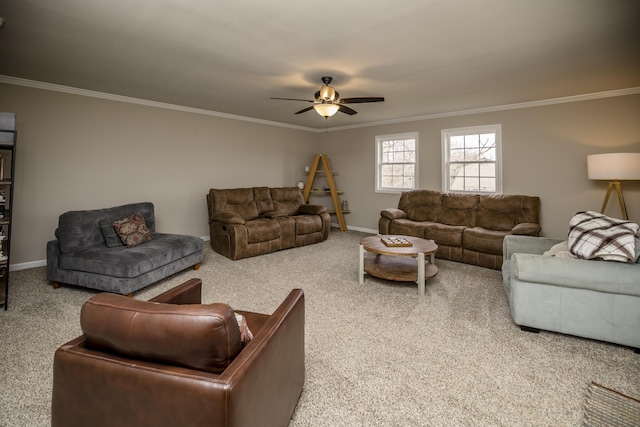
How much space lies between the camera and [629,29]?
2512 millimetres

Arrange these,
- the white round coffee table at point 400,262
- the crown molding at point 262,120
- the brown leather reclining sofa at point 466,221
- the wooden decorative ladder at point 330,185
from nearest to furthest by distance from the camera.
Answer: the white round coffee table at point 400,262, the crown molding at point 262,120, the brown leather reclining sofa at point 466,221, the wooden decorative ladder at point 330,185

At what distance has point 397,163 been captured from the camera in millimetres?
6500

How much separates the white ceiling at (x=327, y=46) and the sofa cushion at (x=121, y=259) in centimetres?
201

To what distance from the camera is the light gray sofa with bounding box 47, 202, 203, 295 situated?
312 cm

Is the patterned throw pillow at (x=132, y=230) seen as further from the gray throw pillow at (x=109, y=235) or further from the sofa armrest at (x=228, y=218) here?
the sofa armrest at (x=228, y=218)

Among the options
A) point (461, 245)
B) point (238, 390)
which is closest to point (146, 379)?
point (238, 390)

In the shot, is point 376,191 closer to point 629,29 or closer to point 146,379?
point 629,29

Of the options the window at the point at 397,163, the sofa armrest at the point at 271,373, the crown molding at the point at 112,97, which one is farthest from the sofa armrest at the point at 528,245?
the crown molding at the point at 112,97

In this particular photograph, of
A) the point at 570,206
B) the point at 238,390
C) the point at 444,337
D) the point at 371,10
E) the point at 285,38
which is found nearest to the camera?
the point at 238,390

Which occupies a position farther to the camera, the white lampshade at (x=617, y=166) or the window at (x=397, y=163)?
the window at (x=397, y=163)

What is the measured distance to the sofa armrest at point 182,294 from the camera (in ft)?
5.18

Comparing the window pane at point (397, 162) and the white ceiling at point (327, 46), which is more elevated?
the white ceiling at point (327, 46)

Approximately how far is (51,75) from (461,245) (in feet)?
18.7

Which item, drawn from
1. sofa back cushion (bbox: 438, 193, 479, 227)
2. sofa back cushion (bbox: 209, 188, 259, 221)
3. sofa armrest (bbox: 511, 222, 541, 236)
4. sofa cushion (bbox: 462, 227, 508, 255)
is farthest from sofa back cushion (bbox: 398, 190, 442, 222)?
sofa back cushion (bbox: 209, 188, 259, 221)
